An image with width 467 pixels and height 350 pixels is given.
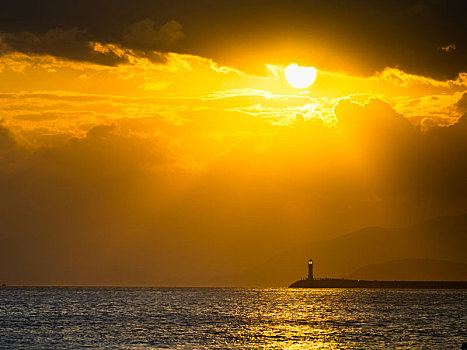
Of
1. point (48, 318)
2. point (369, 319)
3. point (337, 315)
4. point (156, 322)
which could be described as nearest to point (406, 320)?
point (369, 319)

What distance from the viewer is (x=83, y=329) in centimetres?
10862

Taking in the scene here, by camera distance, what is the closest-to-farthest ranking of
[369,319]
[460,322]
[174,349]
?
[174,349]
[460,322]
[369,319]

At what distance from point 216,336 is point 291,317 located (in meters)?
43.9

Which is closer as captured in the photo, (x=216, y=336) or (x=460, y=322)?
(x=216, y=336)

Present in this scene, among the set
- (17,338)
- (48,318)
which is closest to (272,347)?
(17,338)

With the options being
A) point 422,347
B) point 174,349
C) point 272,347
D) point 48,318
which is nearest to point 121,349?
point 174,349

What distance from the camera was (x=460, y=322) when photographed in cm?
12294

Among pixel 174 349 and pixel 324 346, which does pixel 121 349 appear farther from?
pixel 324 346

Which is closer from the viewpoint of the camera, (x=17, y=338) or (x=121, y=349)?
(x=121, y=349)

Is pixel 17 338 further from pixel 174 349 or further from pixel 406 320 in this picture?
pixel 406 320

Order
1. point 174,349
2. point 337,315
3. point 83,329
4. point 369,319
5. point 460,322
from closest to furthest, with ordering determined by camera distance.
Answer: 1. point 174,349
2. point 83,329
3. point 460,322
4. point 369,319
5. point 337,315

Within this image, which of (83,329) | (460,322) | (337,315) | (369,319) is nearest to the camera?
(83,329)

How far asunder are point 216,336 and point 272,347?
15604mm

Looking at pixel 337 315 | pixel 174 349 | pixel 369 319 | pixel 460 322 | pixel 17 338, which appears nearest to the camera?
pixel 174 349
